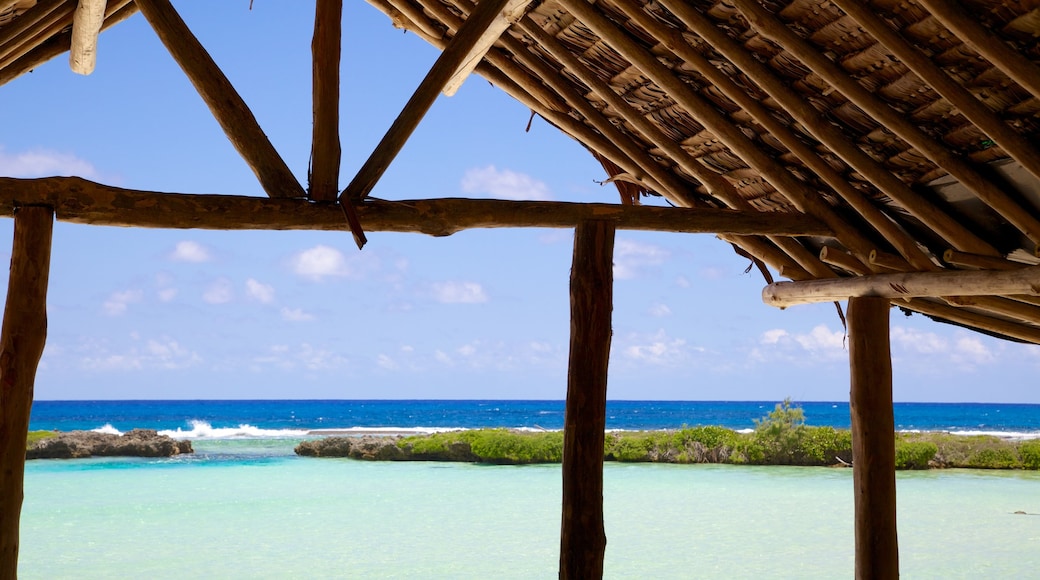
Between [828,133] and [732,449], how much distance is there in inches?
474

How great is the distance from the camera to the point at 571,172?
152 feet

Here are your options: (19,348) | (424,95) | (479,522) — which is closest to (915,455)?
(479,522)

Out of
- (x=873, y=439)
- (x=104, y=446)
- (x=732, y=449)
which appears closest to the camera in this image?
(x=873, y=439)

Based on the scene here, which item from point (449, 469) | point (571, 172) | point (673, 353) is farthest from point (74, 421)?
point (571, 172)

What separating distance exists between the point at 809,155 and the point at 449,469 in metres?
11.4

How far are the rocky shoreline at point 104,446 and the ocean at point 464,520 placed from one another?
0.52m

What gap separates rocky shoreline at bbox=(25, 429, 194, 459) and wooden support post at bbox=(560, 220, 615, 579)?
47.1 ft

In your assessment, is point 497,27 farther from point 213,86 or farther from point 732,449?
point 732,449

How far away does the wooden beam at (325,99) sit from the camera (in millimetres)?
3658

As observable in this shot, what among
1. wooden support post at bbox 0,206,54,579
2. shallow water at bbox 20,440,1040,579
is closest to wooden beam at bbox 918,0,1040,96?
wooden support post at bbox 0,206,54,579

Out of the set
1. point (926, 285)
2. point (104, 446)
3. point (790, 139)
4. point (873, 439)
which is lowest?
point (104, 446)

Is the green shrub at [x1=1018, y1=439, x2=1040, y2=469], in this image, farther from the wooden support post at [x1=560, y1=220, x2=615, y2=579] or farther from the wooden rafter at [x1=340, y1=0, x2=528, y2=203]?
the wooden rafter at [x1=340, y1=0, x2=528, y2=203]

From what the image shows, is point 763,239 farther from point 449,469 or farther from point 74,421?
point 74,421

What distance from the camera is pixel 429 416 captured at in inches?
1310
